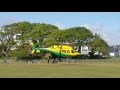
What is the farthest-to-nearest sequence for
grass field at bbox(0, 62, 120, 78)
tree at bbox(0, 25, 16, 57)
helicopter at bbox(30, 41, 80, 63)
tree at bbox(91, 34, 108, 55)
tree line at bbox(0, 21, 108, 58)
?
tree at bbox(91, 34, 108, 55), helicopter at bbox(30, 41, 80, 63), tree at bbox(0, 25, 16, 57), tree line at bbox(0, 21, 108, 58), grass field at bbox(0, 62, 120, 78)

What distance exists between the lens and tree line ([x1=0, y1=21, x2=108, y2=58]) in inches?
2436

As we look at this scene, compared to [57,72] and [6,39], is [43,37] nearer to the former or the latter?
[6,39]

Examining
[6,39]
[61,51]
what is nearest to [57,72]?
[61,51]

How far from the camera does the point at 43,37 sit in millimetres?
64312

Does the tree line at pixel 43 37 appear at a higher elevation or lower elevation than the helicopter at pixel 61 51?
higher

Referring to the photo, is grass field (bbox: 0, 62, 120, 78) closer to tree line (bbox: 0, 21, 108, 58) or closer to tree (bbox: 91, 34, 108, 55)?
tree line (bbox: 0, 21, 108, 58)

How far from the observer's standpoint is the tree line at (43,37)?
203 feet

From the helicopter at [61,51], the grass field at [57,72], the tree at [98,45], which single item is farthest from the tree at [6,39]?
the grass field at [57,72]

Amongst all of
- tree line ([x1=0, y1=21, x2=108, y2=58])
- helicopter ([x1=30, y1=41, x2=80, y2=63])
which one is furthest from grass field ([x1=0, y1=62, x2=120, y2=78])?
helicopter ([x1=30, y1=41, x2=80, y2=63])

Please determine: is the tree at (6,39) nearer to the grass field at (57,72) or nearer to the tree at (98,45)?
the tree at (98,45)

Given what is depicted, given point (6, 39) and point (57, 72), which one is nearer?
point (57, 72)

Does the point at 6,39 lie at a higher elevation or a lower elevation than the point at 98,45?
higher

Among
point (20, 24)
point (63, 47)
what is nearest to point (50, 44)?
point (63, 47)
